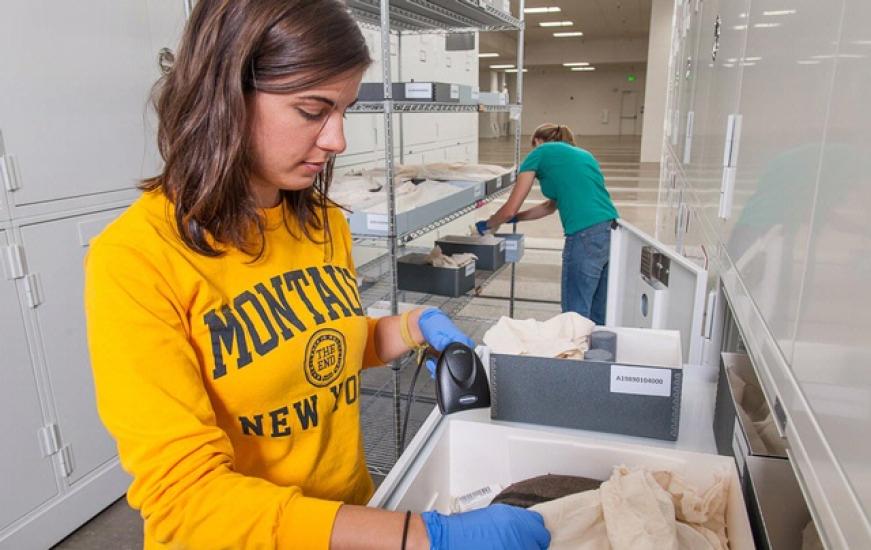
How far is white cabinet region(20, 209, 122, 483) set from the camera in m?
2.14

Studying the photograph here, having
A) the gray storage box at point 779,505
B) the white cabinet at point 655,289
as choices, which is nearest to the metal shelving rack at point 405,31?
the white cabinet at point 655,289

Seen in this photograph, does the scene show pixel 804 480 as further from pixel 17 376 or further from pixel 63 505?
pixel 63 505

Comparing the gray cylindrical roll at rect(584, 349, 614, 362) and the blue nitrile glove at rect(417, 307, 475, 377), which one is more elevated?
the blue nitrile glove at rect(417, 307, 475, 377)

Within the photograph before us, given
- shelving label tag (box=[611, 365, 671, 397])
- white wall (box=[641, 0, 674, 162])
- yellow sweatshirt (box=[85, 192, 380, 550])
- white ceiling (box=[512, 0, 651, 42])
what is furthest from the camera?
white ceiling (box=[512, 0, 651, 42])

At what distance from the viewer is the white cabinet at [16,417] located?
79.9 inches

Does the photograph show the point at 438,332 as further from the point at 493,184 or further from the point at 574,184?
the point at 574,184

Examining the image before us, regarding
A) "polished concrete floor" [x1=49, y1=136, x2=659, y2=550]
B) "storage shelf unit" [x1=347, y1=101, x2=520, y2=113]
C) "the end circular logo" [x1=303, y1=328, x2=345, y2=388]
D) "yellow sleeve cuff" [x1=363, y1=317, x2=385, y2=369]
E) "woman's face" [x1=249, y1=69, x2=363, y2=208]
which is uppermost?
"storage shelf unit" [x1=347, y1=101, x2=520, y2=113]

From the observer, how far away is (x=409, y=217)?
2484 millimetres

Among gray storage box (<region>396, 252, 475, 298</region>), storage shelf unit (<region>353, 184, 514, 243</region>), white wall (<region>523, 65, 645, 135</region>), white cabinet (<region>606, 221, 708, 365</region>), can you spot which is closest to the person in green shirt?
storage shelf unit (<region>353, 184, 514, 243</region>)

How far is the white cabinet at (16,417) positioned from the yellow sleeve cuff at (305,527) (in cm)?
178

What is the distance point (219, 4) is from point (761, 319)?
37.3 inches

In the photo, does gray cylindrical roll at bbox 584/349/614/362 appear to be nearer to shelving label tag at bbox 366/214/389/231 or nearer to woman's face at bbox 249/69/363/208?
woman's face at bbox 249/69/363/208

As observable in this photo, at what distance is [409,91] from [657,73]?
12472 mm

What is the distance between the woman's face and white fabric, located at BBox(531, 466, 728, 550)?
27.6 inches
